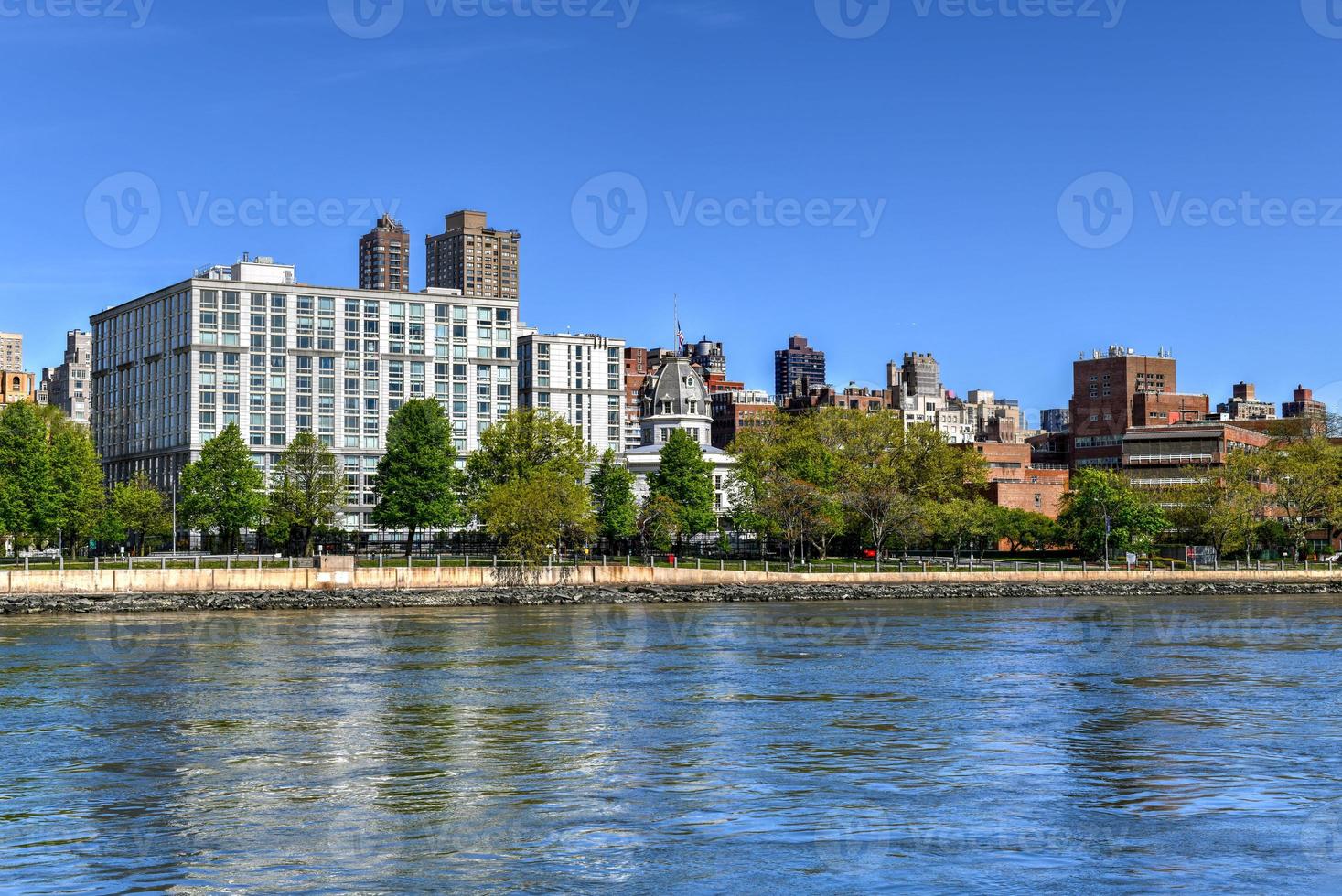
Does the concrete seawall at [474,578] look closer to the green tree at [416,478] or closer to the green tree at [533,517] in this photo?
the green tree at [533,517]

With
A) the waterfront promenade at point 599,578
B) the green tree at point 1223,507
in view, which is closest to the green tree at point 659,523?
the waterfront promenade at point 599,578

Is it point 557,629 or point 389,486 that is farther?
point 389,486

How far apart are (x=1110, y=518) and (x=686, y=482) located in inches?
1662

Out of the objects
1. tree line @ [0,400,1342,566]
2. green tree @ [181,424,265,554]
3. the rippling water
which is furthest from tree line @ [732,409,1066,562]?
the rippling water

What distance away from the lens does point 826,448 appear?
176000 millimetres

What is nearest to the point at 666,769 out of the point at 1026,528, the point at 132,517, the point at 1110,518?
the point at 1110,518

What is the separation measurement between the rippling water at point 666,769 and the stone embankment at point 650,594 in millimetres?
33683

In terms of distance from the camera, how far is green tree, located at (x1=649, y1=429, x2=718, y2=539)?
6348 inches

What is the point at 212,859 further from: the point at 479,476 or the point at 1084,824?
the point at 479,476

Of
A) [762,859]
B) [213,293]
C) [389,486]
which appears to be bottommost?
[762,859]

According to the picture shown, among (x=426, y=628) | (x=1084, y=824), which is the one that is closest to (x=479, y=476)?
(x=426, y=628)

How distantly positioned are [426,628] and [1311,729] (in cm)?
5273

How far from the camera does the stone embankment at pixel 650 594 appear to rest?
101 metres

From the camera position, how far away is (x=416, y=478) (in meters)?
149
